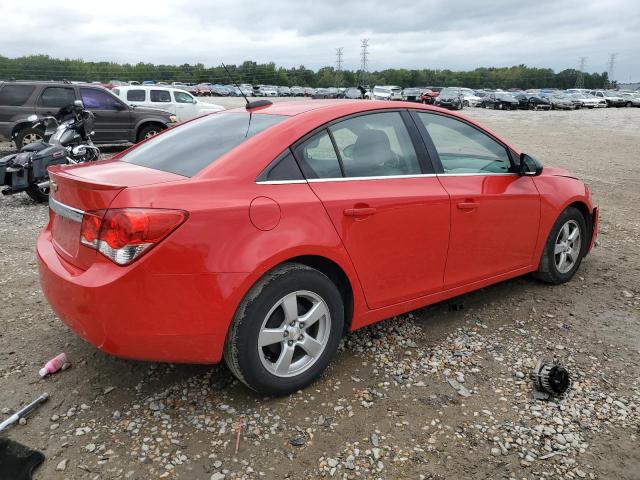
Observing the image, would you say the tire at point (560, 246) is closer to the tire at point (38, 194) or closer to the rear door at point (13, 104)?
the tire at point (38, 194)

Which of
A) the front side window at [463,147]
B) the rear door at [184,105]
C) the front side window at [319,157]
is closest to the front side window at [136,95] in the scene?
the rear door at [184,105]

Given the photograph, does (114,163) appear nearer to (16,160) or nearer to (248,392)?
(248,392)

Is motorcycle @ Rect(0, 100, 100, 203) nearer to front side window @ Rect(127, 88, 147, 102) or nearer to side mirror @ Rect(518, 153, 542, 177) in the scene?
side mirror @ Rect(518, 153, 542, 177)

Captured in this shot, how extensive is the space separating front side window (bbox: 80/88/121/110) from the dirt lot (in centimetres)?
959

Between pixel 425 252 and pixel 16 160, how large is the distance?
6665mm

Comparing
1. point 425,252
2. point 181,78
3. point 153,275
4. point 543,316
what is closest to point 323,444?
point 153,275

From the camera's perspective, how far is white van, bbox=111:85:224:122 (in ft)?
54.6

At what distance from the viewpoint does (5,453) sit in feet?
8.10

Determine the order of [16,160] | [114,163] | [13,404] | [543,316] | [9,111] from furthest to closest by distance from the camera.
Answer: [9,111] → [16,160] → [543,316] → [114,163] → [13,404]

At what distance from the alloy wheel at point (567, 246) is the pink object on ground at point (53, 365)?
12.8 feet

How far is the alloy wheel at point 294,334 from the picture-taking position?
9.13 ft

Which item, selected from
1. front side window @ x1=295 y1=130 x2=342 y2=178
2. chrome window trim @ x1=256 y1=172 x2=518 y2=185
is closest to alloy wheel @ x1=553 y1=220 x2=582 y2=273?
chrome window trim @ x1=256 y1=172 x2=518 y2=185

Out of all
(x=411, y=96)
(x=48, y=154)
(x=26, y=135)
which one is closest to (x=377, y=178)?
(x=48, y=154)

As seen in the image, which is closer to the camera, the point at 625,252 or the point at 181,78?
the point at 625,252
